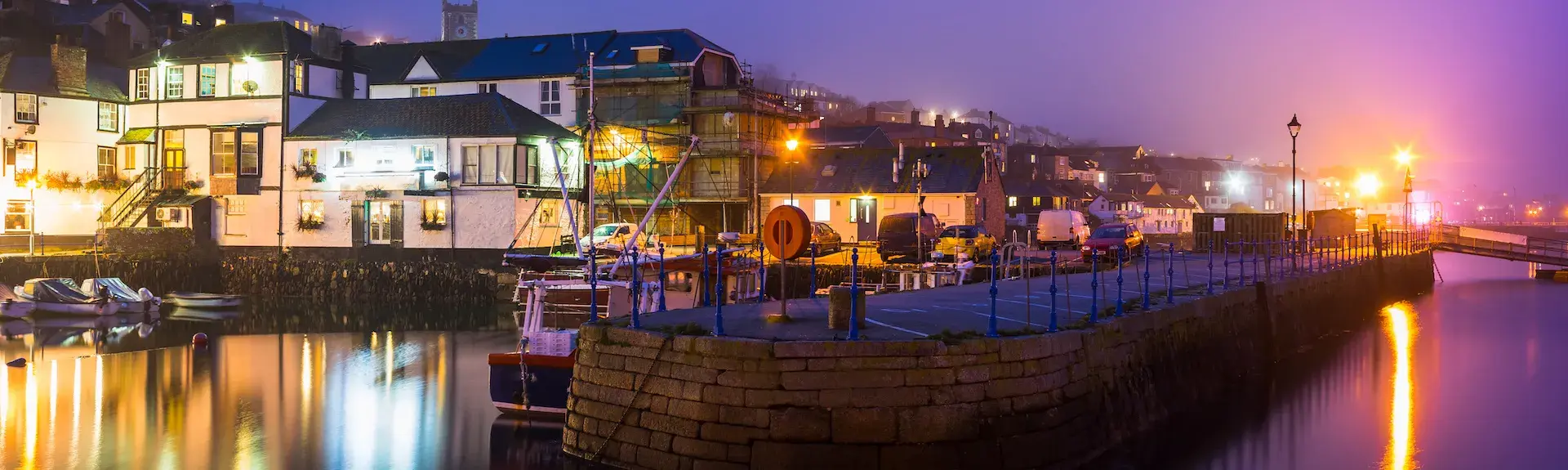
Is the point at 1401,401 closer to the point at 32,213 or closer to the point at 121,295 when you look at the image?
the point at 121,295

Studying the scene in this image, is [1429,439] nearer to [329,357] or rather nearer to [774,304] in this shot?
[774,304]

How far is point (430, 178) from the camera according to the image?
57.1 meters

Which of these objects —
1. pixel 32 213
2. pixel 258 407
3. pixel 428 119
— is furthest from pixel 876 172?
pixel 258 407

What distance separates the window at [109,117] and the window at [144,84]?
3160 millimetres

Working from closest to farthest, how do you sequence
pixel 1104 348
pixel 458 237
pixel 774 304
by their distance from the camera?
1. pixel 1104 348
2. pixel 774 304
3. pixel 458 237

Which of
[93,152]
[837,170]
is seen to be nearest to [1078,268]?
[837,170]

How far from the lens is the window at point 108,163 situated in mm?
62781

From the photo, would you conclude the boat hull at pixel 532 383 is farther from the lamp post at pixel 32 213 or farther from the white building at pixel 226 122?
the lamp post at pixel 32 213

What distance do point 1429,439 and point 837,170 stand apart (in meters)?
44.4

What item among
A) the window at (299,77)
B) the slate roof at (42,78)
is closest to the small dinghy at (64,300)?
the window at (299,77)

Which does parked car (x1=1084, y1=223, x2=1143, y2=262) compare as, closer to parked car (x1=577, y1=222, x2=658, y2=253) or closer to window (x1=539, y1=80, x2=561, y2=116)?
parked car (x1=577, y1=222, x2=658, y2=253)

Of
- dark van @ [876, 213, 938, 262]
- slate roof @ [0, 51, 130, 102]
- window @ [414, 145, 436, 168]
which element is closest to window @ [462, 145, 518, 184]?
window @ [414, 145, 436, 168]

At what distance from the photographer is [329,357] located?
35.3m

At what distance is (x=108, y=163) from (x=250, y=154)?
9329mm
